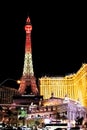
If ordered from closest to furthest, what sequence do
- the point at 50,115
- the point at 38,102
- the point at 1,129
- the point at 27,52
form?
the point at 1,129, the point at 50,115, the point at 27,52, the point at 38,102

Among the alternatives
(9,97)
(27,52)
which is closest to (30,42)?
(27,52)

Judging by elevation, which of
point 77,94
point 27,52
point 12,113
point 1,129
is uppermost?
point 27,52

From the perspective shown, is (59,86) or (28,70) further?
(59,86)

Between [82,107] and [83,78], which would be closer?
[82,107]

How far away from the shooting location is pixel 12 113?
87625mm

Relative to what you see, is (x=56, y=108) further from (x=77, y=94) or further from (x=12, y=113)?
(x=77, y=94)

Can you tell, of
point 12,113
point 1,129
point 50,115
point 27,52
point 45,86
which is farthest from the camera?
point 45,86

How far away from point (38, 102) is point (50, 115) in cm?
1911

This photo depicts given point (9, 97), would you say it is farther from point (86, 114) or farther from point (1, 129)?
point (1, 129)

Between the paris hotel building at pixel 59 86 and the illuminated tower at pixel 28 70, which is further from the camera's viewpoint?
the paris hotel building at pixel 59 86

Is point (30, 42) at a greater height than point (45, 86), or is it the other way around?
point (30, 42)

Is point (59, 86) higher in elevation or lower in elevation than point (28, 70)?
lower

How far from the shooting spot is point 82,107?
10206 cm

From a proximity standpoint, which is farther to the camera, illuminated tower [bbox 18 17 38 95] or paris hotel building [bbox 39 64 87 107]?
paris hotel building [bbox 39 64 87 107]
